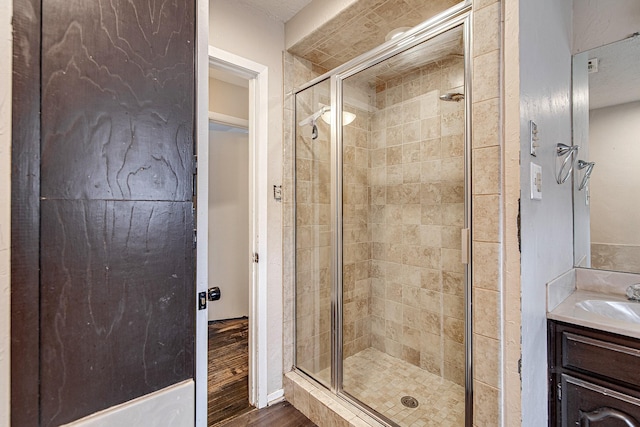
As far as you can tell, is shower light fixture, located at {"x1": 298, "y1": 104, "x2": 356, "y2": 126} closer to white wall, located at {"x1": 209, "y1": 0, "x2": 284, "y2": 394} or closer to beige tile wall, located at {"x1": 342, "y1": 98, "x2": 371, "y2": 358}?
beige tile wall, located at {"x1": 342, "y1": 98, "x2": 371, "y2": 358}

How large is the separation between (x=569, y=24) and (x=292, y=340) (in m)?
2.49

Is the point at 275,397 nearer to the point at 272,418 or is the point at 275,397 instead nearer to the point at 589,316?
the point at 272,418

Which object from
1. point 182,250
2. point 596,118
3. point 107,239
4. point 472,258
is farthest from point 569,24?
point 107,239

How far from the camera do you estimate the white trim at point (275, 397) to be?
1.90 meters

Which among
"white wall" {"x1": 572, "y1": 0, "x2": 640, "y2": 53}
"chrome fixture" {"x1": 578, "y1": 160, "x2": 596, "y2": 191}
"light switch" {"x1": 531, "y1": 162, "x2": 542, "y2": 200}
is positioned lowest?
"light switch" {"x1": 531, "y1": 162, "x2": 542, "y2": 200}

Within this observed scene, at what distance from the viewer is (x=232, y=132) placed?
3340 mm

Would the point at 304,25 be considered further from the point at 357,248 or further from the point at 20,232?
the point at 20,232

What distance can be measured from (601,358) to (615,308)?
Result: 390mm

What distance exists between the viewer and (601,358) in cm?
113

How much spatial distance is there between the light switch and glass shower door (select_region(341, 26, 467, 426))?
0.59 metres

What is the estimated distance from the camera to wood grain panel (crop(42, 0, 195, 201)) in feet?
1.67

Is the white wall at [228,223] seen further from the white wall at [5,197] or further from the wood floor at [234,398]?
the white wall at [5,197]

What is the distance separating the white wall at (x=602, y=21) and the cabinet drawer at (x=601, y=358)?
4.97 ft

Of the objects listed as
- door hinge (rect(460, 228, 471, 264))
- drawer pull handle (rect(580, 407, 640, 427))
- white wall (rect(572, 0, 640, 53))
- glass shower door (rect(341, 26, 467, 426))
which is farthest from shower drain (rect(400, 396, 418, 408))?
white wall (rect(572, 0, 640, 53))
